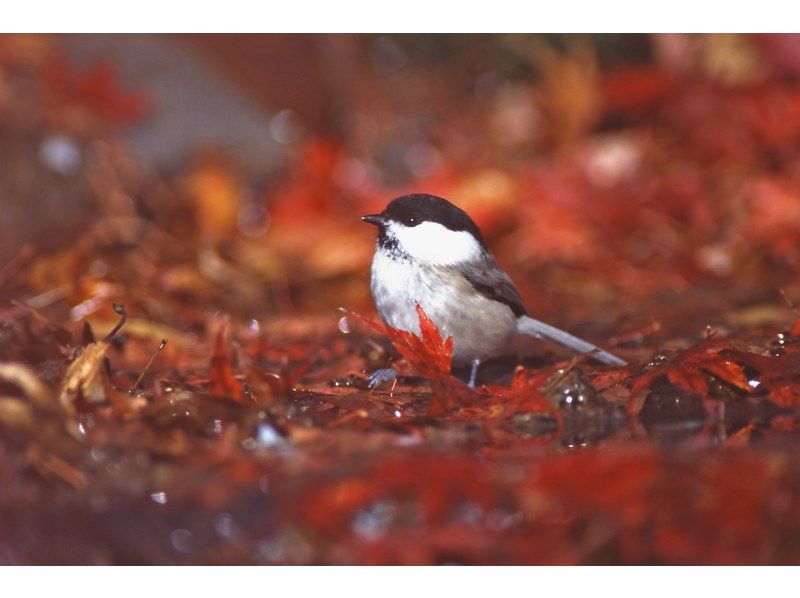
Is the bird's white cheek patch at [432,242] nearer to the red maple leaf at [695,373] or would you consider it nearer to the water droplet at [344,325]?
the red maple leaf at [695,373]

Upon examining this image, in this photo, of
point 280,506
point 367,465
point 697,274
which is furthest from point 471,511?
point 697,274

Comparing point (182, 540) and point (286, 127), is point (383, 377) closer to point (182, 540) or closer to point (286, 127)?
point (182, 540)

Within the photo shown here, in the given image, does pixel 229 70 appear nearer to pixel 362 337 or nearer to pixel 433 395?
pixel 362 337

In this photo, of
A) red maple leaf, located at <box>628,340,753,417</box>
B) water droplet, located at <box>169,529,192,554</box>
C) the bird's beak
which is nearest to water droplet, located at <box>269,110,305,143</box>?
the bird's beak

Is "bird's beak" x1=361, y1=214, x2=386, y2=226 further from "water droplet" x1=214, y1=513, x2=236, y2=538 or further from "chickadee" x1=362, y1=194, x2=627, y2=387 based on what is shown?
"water droplet" x1=214, y1=513, x2=236, y2=538

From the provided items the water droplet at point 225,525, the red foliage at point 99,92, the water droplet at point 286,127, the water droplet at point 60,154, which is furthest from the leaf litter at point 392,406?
the water droplet at point 286,127

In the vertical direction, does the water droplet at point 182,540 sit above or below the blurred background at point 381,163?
below
